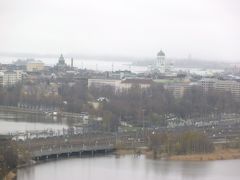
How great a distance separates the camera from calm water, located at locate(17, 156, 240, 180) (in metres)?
7.65

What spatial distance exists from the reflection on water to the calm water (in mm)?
1972

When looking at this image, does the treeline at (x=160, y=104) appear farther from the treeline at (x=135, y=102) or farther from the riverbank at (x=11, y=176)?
the riverbank at (x=11, y=176)

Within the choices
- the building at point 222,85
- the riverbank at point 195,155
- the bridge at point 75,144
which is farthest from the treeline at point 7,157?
the building at point 222,85

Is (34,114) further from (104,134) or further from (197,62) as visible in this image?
(197,62)

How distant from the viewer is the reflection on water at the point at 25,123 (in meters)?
11.0

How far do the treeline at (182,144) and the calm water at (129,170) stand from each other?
340 mm

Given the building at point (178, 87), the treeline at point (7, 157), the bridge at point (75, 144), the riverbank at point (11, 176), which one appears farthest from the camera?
the building at point (178, 87)

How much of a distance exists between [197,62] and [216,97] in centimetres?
2418

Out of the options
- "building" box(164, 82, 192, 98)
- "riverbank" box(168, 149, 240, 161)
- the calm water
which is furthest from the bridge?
"building" box(164, 82, 192, 98)

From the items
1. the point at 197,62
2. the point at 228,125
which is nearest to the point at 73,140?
the point at 228,125

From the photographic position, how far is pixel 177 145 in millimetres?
9109

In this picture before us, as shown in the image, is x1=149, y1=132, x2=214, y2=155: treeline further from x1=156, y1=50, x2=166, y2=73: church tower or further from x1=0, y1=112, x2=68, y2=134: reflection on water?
x1=156, y1=50, x2=166, y2=73: church tower

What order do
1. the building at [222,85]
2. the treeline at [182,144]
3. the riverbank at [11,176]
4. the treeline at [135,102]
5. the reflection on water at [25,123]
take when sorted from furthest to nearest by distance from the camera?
1. the building at [222,85]
2. the treeline at [135,102]
3. the reflection on water at [25,123]
4. the treeline at [182,144]
5. the riverbank at [11,176]

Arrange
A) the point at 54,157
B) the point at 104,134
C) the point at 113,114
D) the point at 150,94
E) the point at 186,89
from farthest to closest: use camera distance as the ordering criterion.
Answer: the point at 186,89 < the point at 150,94 < the point at 113,114 < the point at 104,134 < the point at 54,157
